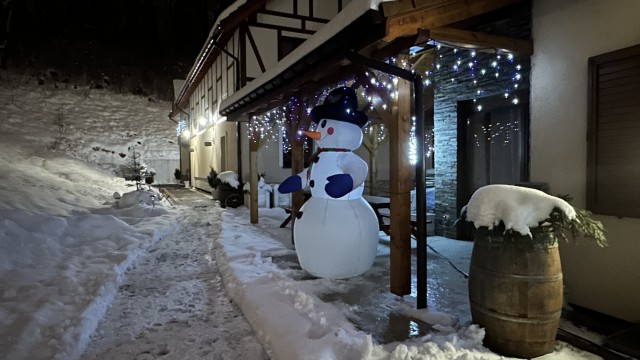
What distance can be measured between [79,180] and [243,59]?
836 centimetres

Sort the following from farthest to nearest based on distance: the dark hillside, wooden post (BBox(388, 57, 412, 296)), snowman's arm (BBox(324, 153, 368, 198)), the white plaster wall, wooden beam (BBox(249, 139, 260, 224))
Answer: the dark hillside < wooden beam (BBox(249, 139, 260, 224)) < snowman's arm (BBox(324, 153, 368, 198)) < wooden post (BBox(388, 57, 412, 296)) < the white plaster wall

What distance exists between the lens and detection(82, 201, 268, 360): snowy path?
11.1 ft

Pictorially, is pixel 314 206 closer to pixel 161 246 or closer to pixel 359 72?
pixel 359 72

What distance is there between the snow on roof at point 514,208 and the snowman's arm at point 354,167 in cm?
172

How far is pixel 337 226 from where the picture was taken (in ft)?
15.2

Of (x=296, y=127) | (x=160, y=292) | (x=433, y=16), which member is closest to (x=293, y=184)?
(x=296, y=127)

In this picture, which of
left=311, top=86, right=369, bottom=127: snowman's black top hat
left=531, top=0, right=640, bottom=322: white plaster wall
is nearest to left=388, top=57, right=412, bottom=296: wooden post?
left=311, top=86, right=369, bottom=127: snowman's black top hat

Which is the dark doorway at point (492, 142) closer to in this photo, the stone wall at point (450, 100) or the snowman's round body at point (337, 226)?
the stone wall at point (450, 100)

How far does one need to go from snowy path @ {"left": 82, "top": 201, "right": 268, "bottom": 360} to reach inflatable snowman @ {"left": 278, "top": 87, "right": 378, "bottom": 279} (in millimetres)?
1256

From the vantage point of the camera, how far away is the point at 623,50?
3.41 metres

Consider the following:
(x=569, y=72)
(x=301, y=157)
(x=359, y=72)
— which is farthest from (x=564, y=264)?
(x=301, y=157)

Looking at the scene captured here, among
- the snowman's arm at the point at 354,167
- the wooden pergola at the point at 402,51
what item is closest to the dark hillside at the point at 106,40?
the snowman's arm at the point at 354,167

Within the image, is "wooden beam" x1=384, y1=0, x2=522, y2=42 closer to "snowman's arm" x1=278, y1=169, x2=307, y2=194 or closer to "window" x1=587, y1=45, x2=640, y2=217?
"window" x1=587, y1=45, x2=640, y2=217

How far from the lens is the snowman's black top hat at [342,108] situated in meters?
4.92
